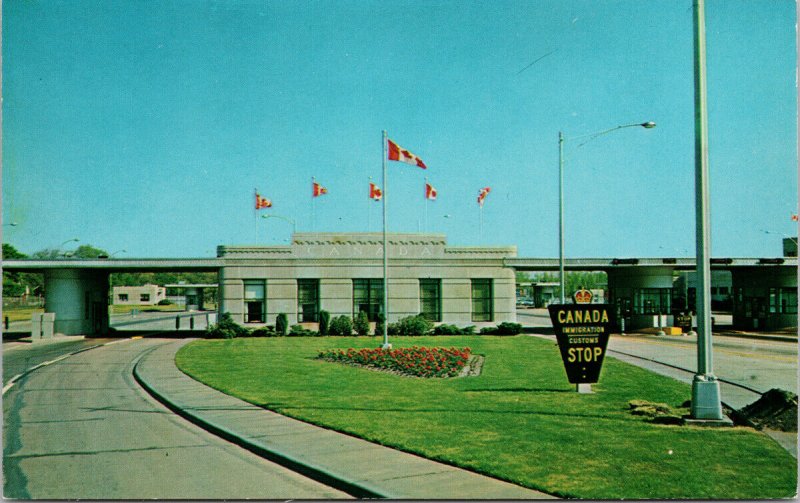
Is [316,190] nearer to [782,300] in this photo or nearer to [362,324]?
[362,324]

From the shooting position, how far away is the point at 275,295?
125 feet

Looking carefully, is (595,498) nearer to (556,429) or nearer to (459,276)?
(556,429)

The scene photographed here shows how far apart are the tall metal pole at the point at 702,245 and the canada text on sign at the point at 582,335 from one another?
2.50 meters

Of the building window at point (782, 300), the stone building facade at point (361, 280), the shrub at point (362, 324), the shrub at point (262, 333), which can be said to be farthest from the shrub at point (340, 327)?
the building window at point (782, 300)

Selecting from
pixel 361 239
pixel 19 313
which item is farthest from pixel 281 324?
pixel 19 313

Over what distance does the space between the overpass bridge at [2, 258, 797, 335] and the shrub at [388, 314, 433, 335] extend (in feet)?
12.7

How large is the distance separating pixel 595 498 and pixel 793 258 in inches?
1702

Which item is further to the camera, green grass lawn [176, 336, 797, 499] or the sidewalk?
green grass lawn [176, 336, 797, 499]

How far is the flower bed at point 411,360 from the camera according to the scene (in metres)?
19.4

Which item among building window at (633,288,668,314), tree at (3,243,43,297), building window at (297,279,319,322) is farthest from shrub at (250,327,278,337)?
building window at (633,288,668,314)

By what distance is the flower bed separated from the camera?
19.4 meters

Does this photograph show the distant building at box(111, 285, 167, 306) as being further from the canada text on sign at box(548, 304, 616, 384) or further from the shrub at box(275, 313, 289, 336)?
the canada text on sign at box(548, 304, 616, 384)

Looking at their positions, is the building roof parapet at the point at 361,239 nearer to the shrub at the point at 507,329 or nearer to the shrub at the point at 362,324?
the shrub at the point at 362,324

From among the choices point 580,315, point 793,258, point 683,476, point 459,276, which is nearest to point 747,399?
point 580,315
